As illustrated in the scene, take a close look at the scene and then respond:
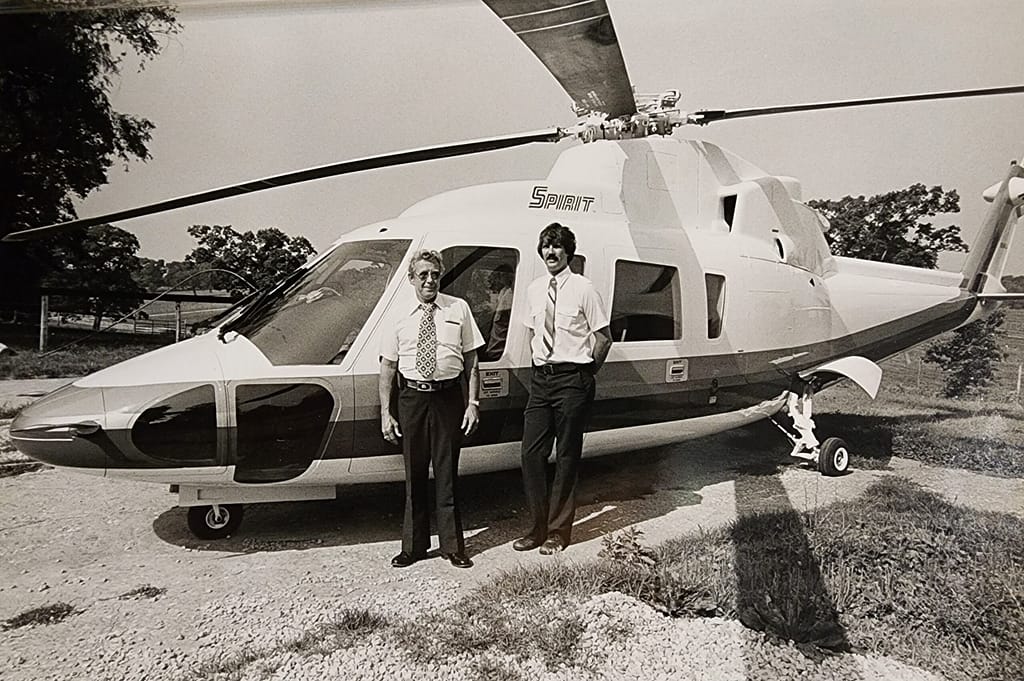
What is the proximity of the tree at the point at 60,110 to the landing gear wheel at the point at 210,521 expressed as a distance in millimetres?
957

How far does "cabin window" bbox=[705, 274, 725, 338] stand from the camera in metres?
2.45

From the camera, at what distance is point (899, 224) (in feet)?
6.57

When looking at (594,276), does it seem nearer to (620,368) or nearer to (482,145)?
(620,368)

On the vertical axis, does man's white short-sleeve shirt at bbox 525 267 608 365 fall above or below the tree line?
below

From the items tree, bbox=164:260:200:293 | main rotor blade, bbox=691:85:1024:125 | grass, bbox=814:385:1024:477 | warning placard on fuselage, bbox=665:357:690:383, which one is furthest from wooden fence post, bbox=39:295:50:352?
grass, bbox=814:385:1024:477

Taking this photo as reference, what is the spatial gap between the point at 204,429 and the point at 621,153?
169 centimetres

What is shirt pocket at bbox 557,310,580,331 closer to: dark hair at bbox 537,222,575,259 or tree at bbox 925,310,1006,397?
dark hair at bbox 537,222,575,259

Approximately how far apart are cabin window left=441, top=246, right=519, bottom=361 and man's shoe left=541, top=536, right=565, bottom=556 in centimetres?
59

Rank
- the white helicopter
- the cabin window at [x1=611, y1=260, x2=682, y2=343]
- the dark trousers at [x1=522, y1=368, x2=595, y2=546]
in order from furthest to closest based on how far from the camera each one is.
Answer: the cabin window at [x1=611, y1=260, x2=682, y2=343], the dark trousers at [x1=522, y1=368, x2=595, y2=546], the white helicopter

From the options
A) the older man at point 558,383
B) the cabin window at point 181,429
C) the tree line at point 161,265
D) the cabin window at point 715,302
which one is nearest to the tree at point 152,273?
the tree line at point 161,265

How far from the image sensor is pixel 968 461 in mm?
2014

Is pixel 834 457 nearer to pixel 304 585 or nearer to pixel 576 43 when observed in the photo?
pixel 576 43

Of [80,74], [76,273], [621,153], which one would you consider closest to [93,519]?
[76,273]

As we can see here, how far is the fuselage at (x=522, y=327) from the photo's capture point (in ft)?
6.00
